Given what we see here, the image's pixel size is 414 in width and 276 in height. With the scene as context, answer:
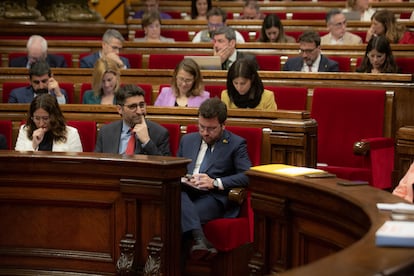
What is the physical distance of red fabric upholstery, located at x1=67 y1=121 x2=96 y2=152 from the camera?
4.27m

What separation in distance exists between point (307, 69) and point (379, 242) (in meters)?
3.38

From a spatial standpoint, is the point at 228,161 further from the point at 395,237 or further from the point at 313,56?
the point at 395,237

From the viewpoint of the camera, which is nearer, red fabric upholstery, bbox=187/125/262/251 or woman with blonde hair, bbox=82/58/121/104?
red fabric upholstery, bbox=187/125/262/251

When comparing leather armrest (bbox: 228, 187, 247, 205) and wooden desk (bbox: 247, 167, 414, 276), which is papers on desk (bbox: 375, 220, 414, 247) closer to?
wooden desk (bbox: 247, 167, 414, 276)

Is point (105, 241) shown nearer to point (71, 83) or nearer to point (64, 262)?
point (64, 262)

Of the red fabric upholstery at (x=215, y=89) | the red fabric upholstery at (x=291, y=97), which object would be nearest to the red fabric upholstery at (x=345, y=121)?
the red fabric upholstery at (x=291, y=97)

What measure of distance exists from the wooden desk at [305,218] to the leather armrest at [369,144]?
4.10 ft

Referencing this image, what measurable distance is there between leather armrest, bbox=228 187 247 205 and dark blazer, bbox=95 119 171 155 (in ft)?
1.34

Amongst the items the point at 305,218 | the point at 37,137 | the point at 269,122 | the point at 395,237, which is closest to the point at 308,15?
the point at 269,122

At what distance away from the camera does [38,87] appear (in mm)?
4902

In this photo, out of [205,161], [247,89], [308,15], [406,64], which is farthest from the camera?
[308,15]

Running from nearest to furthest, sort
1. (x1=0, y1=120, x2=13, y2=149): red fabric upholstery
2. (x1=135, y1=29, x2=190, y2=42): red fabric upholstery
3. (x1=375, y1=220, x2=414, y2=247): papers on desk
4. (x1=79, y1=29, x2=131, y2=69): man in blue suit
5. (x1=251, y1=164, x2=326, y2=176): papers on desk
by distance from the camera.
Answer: (x1=375, y1=220, x2=414, y2=247): papers on desk
(x1=251, y1=164, x2=326, y2=176): papers on desk
(x1=0, y1=120, x2=13, y2=149): red fabric upholstery
(x1=79, y1=29, x2=131, y2=69): man in blue suit
(x1=135, y1=29, x2=190, y2=42): red fabric upholstery

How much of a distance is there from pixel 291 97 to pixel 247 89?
0.33 metres

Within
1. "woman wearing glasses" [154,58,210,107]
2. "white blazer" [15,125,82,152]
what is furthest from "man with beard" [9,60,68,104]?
"white blazer" [15,125,82,152]
